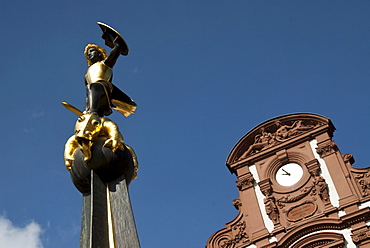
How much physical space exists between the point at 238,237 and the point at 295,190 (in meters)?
2.36

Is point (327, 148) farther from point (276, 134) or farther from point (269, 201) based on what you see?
point (269, 201)

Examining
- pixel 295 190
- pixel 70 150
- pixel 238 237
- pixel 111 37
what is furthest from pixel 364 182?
pixel 70 150

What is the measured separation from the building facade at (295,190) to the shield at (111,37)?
11.6m

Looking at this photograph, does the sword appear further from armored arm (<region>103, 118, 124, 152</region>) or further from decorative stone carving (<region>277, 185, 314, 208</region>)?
decorative stone carving (<region>277, 185, 314, 208</region>)

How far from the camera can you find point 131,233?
9.51ft

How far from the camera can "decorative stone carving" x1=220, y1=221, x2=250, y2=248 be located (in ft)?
50.7

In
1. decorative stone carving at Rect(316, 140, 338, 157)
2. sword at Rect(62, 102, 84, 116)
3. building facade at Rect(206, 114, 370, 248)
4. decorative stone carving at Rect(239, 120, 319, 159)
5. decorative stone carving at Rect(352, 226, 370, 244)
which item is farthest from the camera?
decorative stone carving at Rect(239, 120, 319, 159)

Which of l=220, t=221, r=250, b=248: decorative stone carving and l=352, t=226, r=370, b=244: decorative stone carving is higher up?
l=220, t=221, r=250, b=248: decorative stone carving

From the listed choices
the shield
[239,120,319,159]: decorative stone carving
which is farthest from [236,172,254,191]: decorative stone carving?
the shield

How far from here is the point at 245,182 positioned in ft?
54.5

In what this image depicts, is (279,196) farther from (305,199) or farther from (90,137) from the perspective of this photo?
(90,137)

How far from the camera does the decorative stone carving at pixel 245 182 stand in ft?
54.3

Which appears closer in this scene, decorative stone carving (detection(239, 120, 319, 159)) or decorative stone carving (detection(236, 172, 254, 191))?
decorative stone carving (detection(236, 172, 254, 191))

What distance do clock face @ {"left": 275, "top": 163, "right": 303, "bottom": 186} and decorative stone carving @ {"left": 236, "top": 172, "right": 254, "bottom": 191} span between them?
869mm
